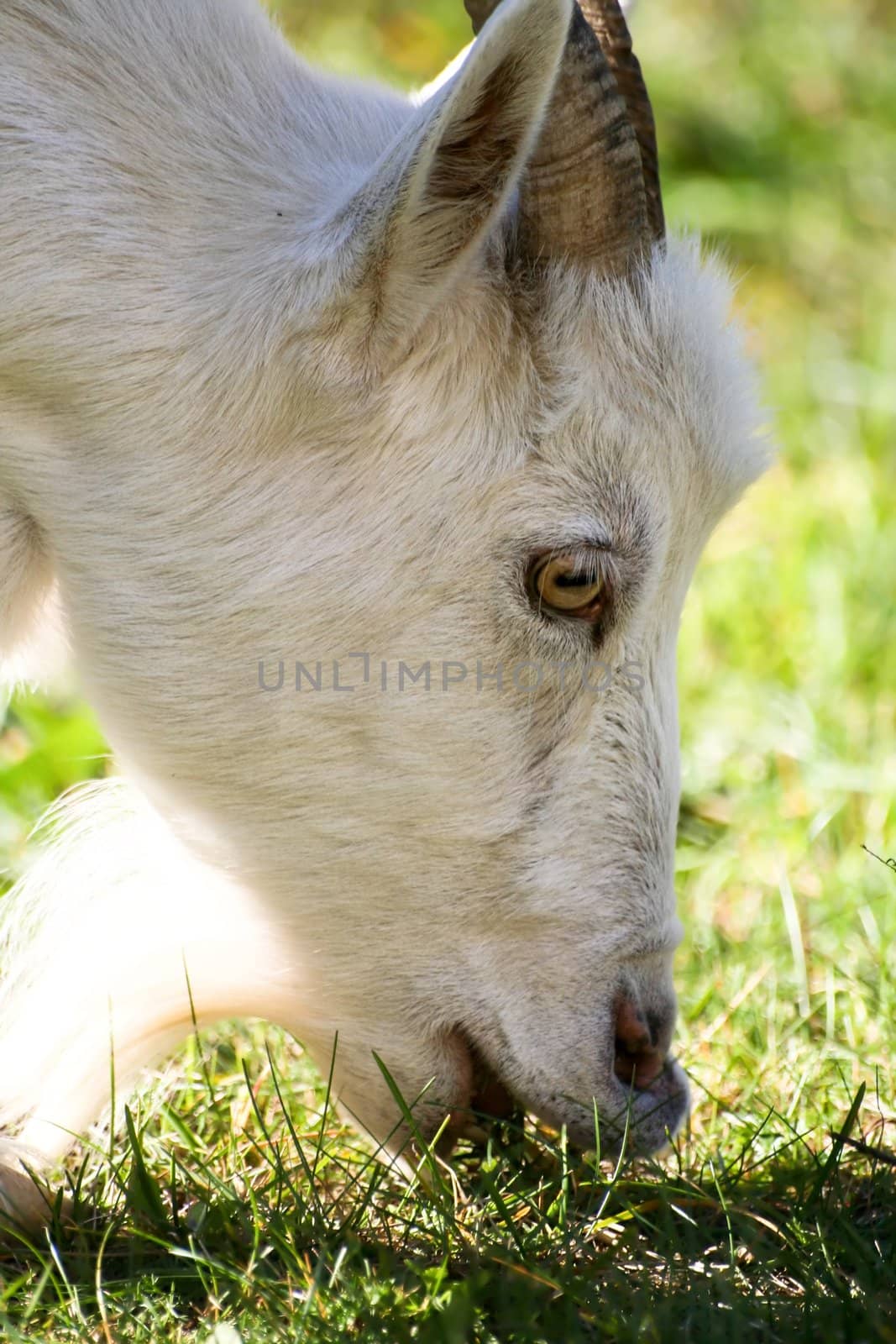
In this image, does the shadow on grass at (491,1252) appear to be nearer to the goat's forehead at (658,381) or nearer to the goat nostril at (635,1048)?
the goat nostril at (635,1048)

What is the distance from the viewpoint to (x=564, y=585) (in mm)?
2836

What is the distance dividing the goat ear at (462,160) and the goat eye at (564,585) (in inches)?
19.6

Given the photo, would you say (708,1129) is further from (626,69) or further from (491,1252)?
(626,69)

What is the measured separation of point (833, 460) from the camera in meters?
7.16

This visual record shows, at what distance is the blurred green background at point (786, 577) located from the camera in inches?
156

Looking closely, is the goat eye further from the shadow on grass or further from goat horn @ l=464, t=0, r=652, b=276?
the shadow on grass

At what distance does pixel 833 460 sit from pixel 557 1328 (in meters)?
5.41

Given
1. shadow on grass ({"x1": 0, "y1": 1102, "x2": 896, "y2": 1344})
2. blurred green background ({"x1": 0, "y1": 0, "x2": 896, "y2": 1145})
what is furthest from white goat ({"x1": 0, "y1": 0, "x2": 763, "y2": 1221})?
blurred green background ({"x1": 0, "y1": 0, "x2": 896, "y2": 1145})

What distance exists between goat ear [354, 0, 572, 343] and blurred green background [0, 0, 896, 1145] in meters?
0.87

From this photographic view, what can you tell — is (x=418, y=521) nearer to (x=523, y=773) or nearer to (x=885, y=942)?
(x=523, y=773)

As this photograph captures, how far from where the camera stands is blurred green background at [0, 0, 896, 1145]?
13.0 ft

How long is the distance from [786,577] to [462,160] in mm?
3850

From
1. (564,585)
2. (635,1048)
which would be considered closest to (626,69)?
(564,585)

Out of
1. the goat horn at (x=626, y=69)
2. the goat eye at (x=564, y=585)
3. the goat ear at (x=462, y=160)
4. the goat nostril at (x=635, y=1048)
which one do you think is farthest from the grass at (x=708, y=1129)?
the goat horn at (x=626, y=69)
